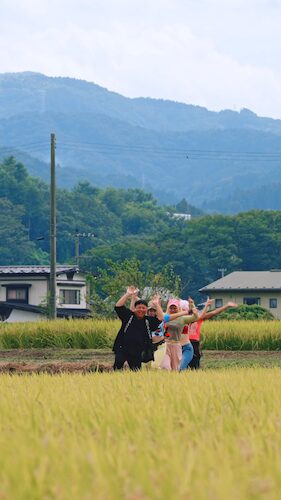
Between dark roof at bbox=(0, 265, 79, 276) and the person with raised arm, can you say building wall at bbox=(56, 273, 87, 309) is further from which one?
the person with raised arm

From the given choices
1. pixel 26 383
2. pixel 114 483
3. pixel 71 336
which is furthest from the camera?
pixel 71 336

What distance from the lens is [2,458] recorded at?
6.87m

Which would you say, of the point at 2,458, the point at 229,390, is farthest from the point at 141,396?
the point at 2,458

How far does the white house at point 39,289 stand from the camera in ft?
256

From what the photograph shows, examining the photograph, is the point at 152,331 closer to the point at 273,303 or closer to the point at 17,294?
the point at 17,294

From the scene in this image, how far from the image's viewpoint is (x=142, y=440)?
7668mm

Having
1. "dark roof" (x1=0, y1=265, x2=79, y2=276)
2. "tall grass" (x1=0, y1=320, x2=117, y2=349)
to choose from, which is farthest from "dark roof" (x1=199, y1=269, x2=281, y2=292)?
"tall grass" (x1=0, y1=320, x2=117, y2=349)

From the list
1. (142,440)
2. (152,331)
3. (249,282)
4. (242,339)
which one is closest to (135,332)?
(152,331)

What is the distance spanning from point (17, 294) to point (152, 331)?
203 ft

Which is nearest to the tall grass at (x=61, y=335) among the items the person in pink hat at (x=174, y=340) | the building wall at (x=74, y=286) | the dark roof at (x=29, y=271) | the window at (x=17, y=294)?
the person in pink hat at (x=174, y=340)

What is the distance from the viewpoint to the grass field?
5.50 metres

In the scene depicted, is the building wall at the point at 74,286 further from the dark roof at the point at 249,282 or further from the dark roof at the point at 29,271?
the dark roof at the point at 249,282

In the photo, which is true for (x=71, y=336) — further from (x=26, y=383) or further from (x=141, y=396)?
(x=141, y=396)

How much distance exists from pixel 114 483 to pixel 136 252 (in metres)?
138
